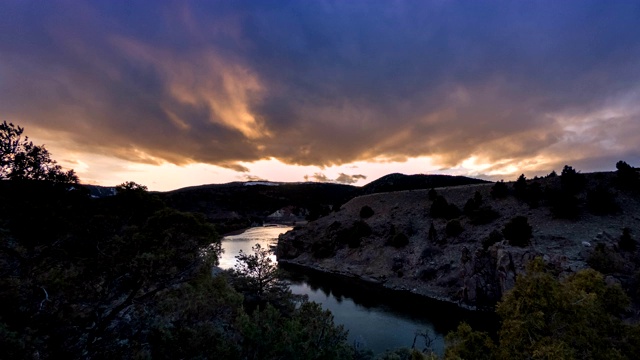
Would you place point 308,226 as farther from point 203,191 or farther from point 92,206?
point 203,191

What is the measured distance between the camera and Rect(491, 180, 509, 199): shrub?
5844 centimetres

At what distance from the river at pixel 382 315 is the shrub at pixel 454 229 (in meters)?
15.6

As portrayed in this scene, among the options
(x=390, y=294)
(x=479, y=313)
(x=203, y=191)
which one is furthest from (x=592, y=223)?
(x=203, y=191)

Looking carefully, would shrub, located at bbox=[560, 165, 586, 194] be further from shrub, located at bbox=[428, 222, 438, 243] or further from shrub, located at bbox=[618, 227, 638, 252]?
shrub, located at bbox=[428, 222, 438, 243]

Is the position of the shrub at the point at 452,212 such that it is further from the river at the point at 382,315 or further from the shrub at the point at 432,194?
the river at the point at 382,315

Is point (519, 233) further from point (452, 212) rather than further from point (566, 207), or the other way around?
point (452, 212)

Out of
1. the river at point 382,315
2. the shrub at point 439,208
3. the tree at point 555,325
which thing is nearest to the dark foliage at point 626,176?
the shrub at point 439,208

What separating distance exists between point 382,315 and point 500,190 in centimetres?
3862

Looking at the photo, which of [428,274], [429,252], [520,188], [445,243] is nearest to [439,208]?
[445,243]

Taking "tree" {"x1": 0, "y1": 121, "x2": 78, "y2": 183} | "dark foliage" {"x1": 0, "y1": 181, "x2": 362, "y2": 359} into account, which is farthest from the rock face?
"tree" {"x1": 0, "y1": 121, "x2": 78, "y2": 183}

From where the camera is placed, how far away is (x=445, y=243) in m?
52.2

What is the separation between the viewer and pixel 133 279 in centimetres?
1446

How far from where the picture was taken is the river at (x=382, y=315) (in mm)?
31188

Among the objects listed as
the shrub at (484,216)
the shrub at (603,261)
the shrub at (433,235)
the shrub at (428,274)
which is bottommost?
the shrub at (428,274)
